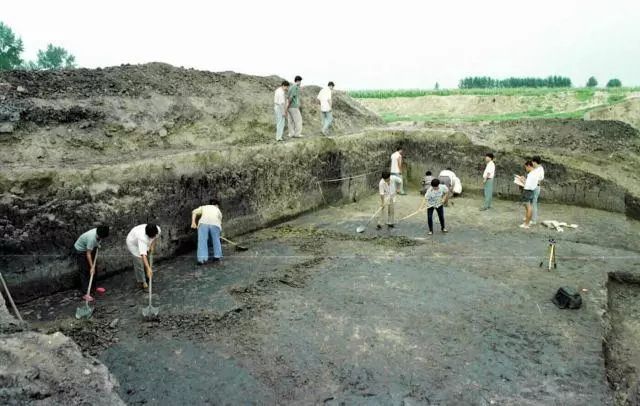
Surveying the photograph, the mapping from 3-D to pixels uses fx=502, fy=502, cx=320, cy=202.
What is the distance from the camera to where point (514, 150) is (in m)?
15.5

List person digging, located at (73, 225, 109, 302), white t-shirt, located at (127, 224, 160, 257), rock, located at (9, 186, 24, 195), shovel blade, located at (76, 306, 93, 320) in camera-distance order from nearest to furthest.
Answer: shovel blade, located at (76, 306, 93, 320) → person digging, located at (73, 225, 109, 302) → rock, located at (9, 186, 24, 195) → white t-shirt, located at (127, 224, 160, 257)

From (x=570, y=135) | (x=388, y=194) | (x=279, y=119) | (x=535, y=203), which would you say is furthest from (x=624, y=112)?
(x=279, y=119)

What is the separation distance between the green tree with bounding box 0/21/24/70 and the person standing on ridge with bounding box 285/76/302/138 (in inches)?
1184

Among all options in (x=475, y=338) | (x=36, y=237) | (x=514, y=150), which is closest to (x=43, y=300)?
(x=36, y=237)

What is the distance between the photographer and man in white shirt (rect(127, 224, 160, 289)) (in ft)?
28.0

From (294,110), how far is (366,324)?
8.27 metres

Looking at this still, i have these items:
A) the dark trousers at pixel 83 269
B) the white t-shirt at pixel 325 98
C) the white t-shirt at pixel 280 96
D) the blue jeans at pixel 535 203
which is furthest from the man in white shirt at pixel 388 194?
the dark trousers at pixel 83 269

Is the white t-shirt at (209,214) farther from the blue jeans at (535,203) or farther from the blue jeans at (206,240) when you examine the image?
the blue jeans at (535,203)

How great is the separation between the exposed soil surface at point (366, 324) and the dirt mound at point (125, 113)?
10.7ft

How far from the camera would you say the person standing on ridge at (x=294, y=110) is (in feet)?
46.0

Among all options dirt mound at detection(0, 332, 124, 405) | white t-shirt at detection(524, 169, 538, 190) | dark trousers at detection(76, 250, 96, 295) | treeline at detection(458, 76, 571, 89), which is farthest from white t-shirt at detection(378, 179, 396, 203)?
treeline at detection(458, 76, 571, 89)

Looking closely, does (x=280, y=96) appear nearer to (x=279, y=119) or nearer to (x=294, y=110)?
(x=279, y=119)

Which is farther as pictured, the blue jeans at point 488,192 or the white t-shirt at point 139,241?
the blue jeans at point 488,192

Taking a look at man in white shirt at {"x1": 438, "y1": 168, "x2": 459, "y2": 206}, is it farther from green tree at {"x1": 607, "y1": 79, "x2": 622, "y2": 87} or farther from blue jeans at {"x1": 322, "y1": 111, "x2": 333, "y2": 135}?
green tree at {"x1": 607, "y1": 79, "x2": 622, "y2": 87}
